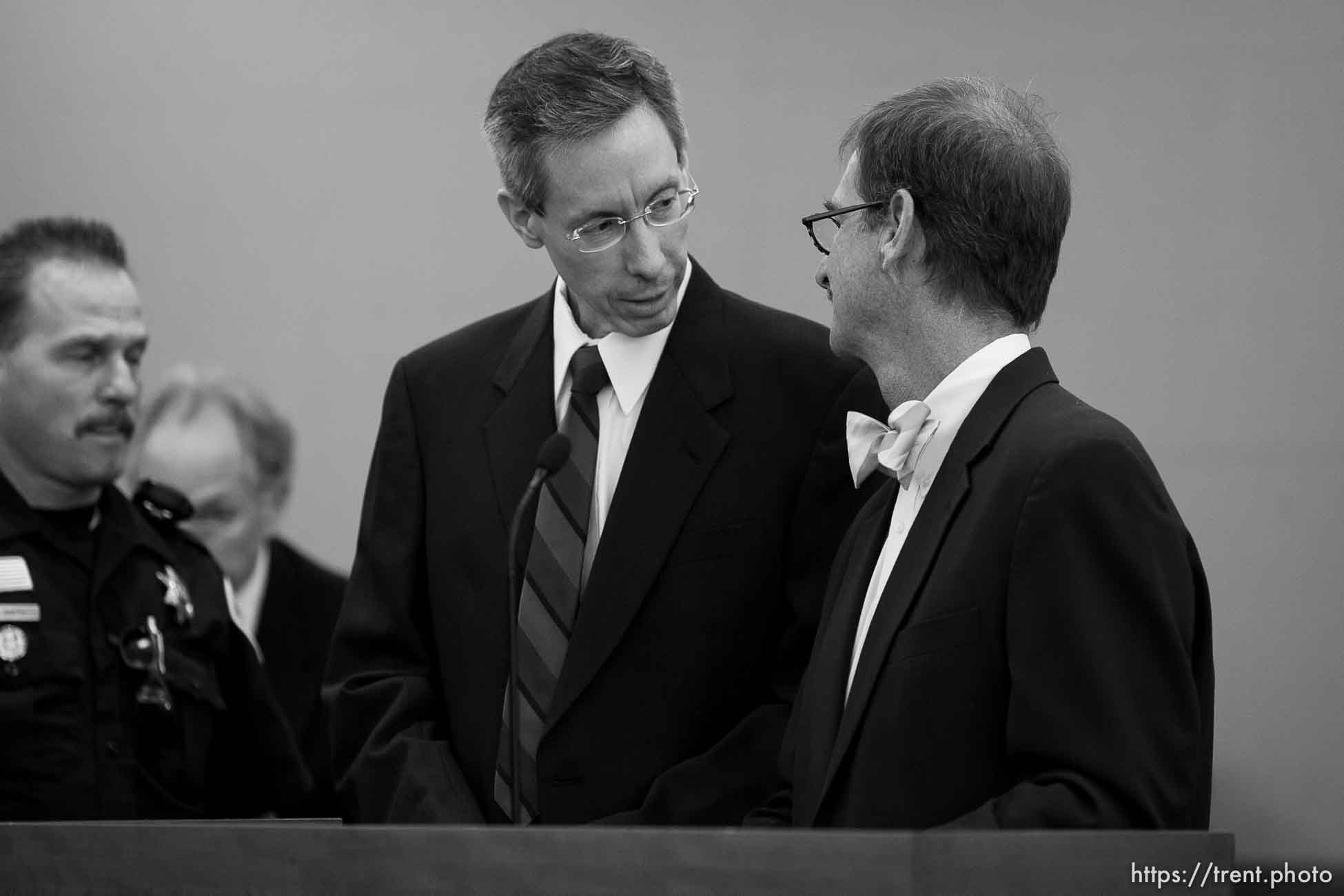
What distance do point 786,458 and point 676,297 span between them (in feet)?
0.92

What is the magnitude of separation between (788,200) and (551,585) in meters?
2.62

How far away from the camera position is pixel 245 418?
4.57 meters

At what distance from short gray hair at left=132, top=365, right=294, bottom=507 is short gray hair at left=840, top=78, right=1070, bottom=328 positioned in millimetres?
2913

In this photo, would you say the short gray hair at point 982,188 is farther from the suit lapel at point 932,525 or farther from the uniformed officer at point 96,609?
the uniformed officer at point 96,609

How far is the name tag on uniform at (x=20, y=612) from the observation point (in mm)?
2787

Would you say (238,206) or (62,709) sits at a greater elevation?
(238,206)

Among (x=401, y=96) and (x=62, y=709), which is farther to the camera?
(x=401, y=96)

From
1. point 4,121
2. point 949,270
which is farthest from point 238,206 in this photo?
point 949,270

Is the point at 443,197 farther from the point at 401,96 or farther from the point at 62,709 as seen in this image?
the point at 62,709

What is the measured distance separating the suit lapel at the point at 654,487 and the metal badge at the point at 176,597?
1021 mm

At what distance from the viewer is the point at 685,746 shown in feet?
7.36

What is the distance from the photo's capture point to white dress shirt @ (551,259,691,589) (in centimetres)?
232

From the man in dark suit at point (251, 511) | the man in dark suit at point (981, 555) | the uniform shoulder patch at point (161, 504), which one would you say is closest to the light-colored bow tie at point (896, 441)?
the man in dark suit at point (981, 555)

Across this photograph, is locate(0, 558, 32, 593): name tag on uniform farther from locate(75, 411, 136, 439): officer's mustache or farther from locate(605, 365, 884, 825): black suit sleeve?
locate(605, 365, 884, 825): black suit sleeve
